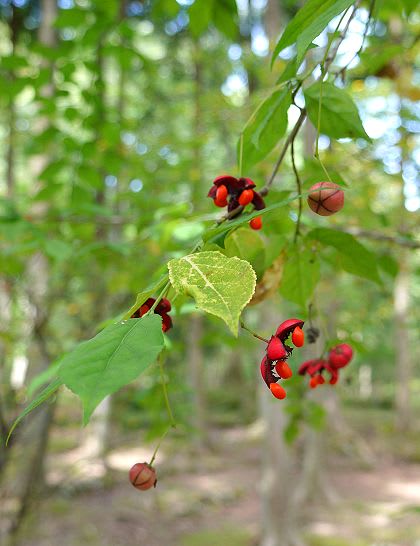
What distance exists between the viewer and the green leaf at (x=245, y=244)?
105 centimetres

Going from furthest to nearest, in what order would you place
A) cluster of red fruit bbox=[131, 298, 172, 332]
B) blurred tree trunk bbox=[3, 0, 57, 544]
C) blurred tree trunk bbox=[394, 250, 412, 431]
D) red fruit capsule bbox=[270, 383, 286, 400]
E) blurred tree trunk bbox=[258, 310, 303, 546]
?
blurred tree trunk bbox=[394, 250, 412, 431], blurred tree trunk bbox=[258, 310, 303, 546], blurred tree trunk bbox=[3, 0, 57, 544], cluster of red fruit bbox=[131, 298, 172, 332], red fruit capsule bbox=[270, 383, 286, 400]

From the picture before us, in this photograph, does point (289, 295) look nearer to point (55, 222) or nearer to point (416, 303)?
point (55, 222)

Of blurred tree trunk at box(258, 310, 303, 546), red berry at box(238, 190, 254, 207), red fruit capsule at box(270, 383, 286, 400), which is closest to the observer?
red fruit capsule at box(270, 383, 286, 400)

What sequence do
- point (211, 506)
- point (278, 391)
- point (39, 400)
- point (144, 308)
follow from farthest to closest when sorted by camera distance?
point (211, 506) → point (144, 308) → point (278, 391) → point (39, 400)

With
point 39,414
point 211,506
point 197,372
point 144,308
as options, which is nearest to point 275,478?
point 39,414

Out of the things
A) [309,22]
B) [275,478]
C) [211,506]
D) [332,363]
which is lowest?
[211,506]

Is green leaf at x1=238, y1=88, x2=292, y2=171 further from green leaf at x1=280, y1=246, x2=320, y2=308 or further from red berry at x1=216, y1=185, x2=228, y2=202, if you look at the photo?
green leaf at x1=280, y1=246, x2=320, y2=308

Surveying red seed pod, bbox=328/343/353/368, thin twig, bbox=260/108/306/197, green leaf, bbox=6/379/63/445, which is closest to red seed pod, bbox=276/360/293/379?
green leaf, bbox=6/379/63/445

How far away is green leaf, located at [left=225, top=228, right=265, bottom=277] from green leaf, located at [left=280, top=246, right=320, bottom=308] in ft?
0.53

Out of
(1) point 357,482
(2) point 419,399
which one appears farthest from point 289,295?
(2) point 419,399

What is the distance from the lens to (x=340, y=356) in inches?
50.0

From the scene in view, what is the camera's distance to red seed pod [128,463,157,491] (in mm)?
960

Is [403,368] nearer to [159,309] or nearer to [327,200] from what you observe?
[327,200]

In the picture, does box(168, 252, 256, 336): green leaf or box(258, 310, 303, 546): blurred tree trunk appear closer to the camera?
box(168, 252, 256, 336): green leaf
